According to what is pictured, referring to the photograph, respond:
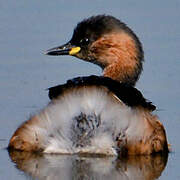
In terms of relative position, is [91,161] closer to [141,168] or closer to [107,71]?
[141,168]

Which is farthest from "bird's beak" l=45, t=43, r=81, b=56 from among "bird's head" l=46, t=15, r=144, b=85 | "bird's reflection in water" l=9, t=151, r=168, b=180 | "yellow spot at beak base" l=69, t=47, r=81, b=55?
"bird's reflection in water" l=9, t=151, r=168, b=180

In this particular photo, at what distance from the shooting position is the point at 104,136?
813 cm

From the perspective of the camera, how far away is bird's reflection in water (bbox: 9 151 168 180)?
25.8 ft

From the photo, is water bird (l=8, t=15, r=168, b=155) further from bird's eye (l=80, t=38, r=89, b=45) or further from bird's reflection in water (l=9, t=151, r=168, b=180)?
bird's eye (l=80, t=38, r=89, b=45)

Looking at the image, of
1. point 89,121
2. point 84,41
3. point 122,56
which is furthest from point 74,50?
point 89,121

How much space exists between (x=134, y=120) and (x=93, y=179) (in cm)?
83

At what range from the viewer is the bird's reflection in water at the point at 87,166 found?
785cm

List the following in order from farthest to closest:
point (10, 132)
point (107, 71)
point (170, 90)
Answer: point (170, 90) < point (107, 71) < point (10, 132)

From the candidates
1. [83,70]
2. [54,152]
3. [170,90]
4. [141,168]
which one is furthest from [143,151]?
[83,70]

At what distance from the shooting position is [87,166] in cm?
816

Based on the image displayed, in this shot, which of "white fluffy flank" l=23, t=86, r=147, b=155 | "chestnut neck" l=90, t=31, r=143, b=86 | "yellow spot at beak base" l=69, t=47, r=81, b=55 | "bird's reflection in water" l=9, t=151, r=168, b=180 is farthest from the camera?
"yellow spot at beak base" l=69, t=47, r=81, b=55

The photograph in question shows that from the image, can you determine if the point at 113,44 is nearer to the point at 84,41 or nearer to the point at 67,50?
the point at 84,41

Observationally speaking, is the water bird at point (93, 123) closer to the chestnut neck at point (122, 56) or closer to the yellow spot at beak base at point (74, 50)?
the chestnut neck at point (122, 56)

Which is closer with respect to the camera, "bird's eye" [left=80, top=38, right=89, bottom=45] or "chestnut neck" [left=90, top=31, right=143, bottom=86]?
"chestnut neck" [left=90, top=31, right=143, bottom=86]
